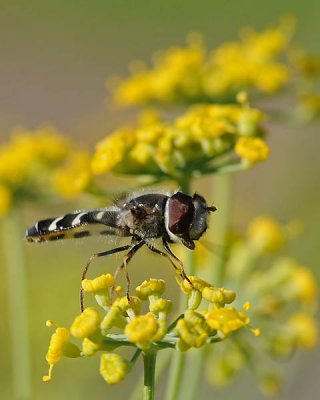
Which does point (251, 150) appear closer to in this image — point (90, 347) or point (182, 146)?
point (182, 146)

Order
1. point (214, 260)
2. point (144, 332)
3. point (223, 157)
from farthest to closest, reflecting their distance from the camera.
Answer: point (214, 260), point (223, 157), point (144, 332)


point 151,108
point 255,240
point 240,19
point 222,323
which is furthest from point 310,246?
point 240,19

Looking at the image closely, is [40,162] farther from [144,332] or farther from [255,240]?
[144,332]

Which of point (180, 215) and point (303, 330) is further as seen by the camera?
point (303, 330)

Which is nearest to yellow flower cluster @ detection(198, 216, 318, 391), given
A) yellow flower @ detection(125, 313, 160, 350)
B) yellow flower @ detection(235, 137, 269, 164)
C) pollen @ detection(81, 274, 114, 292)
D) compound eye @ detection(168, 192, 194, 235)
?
yellow flower @ detection(235, 137, 269, 164)

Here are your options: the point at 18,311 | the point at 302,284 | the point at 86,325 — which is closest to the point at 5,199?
the point at 18,311

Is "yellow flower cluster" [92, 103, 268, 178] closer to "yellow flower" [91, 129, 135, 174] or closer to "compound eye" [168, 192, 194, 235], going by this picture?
"yellow flower" [91, 129, 135, 174]
